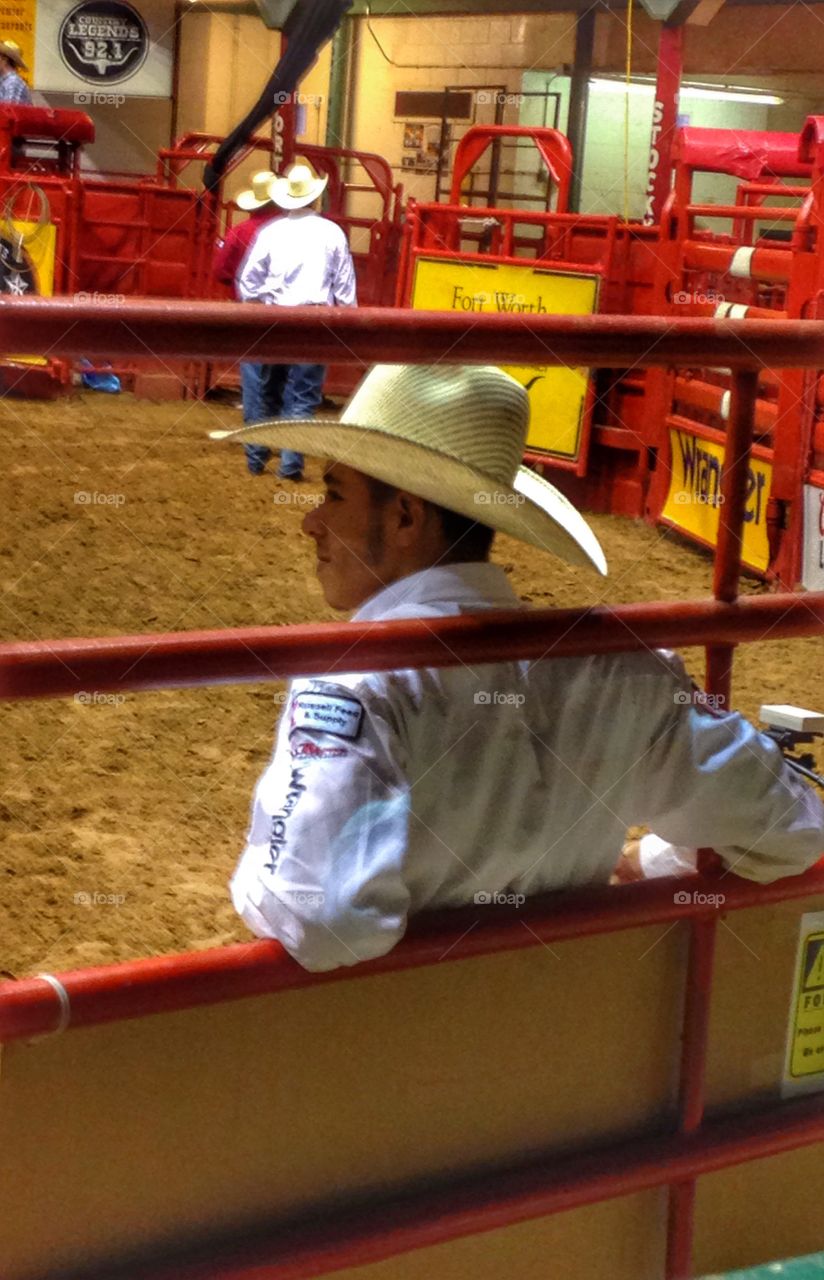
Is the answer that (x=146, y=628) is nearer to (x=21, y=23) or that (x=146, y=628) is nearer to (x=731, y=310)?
(x=731, y=310)

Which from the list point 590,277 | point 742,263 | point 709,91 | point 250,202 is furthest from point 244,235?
point 709,91

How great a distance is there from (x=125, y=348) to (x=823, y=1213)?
1347 millimetres

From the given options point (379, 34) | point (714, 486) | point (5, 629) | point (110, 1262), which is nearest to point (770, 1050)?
point (110, 1262)

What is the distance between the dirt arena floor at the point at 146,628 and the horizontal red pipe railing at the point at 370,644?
0.15 m

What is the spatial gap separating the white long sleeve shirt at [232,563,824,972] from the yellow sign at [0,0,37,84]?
16930 millimetres

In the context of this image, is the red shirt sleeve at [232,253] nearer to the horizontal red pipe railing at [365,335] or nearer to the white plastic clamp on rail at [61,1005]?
the horizontal red pipe railing at [365,335]

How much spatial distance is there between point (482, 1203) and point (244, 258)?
23.6ft

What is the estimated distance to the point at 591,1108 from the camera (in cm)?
174

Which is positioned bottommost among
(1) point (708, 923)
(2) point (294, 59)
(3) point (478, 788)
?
(1) point (708, 923)

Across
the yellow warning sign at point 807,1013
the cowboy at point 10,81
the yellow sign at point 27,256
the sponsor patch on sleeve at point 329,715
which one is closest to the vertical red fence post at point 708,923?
the yellow warning sign at point 807,1013

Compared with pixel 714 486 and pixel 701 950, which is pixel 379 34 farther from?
pixel 701 950

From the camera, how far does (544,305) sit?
7.70 metres

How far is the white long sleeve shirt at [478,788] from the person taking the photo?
1.42m

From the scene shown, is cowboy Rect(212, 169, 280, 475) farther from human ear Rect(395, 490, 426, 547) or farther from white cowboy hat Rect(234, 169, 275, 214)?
human ear Rect(395, 490, 426, 547)
